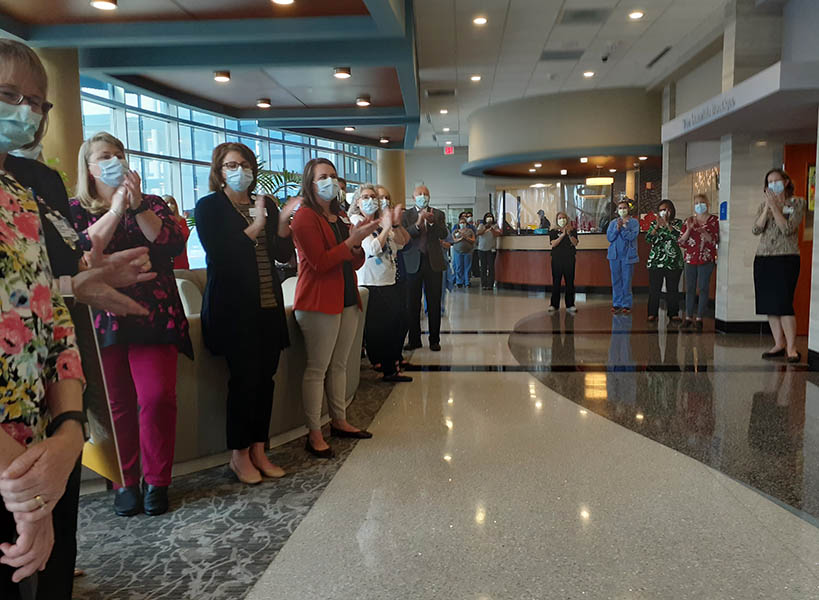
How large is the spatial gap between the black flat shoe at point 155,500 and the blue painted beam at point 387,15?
12.8 feet

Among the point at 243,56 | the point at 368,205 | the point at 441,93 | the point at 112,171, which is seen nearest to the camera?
the point at 112,171

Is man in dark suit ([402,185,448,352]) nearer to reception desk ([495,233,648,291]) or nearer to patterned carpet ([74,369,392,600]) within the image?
patterned carpet ([74,369,392,600])

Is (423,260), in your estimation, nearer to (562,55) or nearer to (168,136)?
(562,55)

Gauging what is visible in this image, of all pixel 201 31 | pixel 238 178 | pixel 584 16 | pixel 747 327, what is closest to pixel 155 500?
pixel 238 178

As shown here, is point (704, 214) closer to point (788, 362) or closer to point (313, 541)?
point (788, 362)

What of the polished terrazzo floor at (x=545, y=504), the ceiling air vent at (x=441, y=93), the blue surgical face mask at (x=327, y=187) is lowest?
the polished terrazzo floor at (x=545, y=504)

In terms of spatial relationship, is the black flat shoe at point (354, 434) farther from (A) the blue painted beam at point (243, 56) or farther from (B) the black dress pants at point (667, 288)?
(B) the black dress pants at point (667, 288)

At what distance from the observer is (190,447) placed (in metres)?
3.04

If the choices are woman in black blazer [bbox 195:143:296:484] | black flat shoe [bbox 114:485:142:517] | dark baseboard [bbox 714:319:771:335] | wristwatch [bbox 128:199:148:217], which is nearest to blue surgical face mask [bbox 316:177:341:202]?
woman in black blazer [bbox 195:143:296:484]

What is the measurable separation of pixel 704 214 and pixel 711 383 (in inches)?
140

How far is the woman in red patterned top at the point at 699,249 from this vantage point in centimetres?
744

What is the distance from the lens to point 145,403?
260 centimetres

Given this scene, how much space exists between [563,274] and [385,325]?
535 centimetres

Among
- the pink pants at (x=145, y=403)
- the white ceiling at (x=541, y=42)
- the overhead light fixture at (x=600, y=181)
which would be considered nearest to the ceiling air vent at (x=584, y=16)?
the white ceiling at (x=541, y=42)
